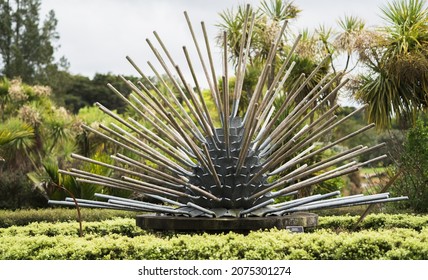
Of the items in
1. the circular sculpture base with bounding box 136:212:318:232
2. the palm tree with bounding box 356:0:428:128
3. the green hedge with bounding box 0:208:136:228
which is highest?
the palm tree with bounding box 356:0:428:128

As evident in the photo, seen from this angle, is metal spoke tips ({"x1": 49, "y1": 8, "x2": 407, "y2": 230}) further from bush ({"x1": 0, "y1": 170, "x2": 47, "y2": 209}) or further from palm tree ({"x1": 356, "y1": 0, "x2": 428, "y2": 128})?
bush ({"x1": 0, "y1": 170, "x2": 47, "y2": 209})

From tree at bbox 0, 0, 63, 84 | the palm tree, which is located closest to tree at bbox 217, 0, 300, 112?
the palm tree

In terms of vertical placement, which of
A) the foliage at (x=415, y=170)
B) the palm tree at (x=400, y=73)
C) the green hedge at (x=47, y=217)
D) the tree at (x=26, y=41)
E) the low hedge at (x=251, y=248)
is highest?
the tree at (x=26, y=41)

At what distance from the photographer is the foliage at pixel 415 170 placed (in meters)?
14.0

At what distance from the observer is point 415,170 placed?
47.1 ft

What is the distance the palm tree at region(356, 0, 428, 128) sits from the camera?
16.9 meters

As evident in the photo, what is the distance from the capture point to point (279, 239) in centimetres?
712

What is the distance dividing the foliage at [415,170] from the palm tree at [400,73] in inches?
101

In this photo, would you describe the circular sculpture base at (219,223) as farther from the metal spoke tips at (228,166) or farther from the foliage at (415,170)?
the foliage at (415,170)

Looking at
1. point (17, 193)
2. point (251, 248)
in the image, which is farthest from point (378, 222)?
point (17, 193)

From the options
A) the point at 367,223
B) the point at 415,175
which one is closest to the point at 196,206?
the point at 367,223

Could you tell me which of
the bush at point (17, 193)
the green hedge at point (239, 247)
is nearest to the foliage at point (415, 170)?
the green hedge at point (239, 247)

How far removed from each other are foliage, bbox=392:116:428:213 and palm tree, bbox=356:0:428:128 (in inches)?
101

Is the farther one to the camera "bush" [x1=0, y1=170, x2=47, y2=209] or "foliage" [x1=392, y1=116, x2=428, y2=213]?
"bush" [x1=0, y1=170, x2=47, y2=209]
